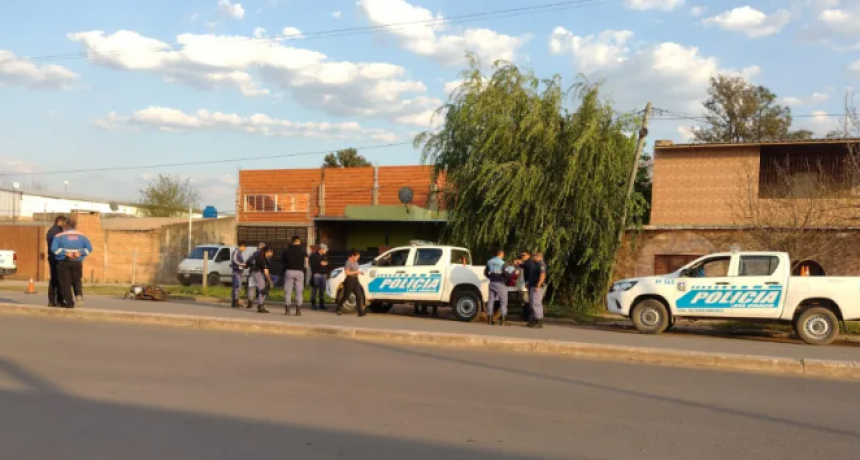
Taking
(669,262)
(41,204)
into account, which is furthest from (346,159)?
(669,262)

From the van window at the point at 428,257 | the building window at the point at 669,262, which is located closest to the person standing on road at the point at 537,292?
the van window at the point at 428,257

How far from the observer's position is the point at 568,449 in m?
5.94

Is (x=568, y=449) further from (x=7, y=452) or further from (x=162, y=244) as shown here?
(x=162, y=244)

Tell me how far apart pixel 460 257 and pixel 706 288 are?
5864 millimetres

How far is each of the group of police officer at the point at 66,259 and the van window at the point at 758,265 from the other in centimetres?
1292

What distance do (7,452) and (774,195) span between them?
23.1 metres

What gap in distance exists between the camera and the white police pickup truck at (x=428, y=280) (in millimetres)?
17719

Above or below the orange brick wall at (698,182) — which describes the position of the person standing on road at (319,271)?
below

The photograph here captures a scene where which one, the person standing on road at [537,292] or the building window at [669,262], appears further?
the building window at [669,262]

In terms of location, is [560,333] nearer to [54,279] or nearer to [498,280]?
[498,280]

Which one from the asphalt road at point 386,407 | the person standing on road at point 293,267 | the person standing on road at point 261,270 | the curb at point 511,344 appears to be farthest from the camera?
the person standing on road at point 261,270

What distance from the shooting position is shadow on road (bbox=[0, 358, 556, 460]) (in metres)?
5.60

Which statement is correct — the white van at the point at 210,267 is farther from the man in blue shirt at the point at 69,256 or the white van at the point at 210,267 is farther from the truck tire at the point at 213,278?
the man in blue shirt at the point at 69,256

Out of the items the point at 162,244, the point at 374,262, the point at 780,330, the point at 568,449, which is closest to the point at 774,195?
the point at 780,330
